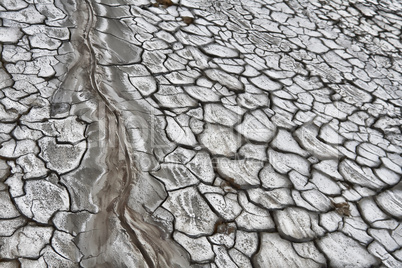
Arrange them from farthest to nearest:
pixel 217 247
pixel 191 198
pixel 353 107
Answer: pixel 353 107
pixel 191 198
pixel 217 247

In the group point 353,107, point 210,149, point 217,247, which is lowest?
point 217,247

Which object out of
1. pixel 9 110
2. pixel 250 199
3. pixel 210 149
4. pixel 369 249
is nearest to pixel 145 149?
pixel 210 149

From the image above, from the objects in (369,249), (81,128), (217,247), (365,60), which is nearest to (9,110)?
(81,128)

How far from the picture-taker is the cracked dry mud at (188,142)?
1.56 metres

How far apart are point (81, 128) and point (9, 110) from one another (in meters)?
0.38

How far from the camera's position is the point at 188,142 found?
1976mm

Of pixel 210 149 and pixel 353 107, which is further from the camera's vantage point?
pixel 353 107

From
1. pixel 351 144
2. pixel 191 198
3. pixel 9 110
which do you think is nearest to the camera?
pixel 191 198

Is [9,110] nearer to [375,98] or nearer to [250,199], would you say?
[250,199]

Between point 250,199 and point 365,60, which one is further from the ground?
point 365,60

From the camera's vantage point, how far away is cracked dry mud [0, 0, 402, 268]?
1.56 metres

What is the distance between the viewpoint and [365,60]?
2959mm

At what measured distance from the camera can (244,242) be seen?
1.60 metres

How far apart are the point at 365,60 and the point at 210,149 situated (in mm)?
1748
